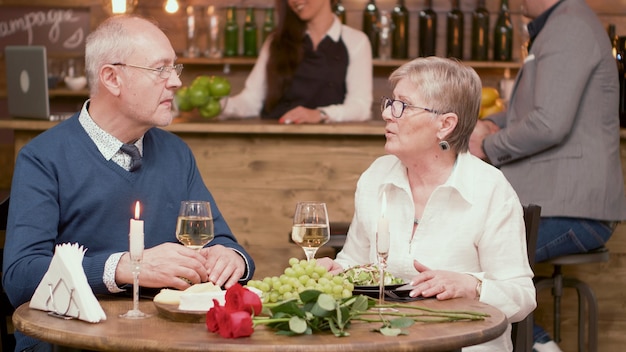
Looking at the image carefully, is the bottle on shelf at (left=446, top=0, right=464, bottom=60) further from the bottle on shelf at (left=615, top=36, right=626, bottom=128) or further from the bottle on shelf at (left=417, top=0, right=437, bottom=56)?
the bottle on shelf at (left=615, top=36, right=626, bottom=128)

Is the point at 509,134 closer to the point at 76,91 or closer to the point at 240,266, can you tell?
the point at 240,266

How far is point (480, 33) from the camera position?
21.1 ft

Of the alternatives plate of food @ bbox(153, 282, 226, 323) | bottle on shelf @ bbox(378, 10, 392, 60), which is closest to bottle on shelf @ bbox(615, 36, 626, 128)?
bottle on shelf @ bbox(378, 10, 392, 60)

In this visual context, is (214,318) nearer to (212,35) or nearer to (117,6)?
(117,6)

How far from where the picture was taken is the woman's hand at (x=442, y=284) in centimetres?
224

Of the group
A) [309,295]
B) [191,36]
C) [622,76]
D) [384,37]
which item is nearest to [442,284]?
[309,295]

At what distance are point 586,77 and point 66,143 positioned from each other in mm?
1944

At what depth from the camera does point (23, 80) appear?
4.42 metres

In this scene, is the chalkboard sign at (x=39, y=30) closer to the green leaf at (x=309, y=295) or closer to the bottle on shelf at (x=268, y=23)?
the bottle on shelf at (x=268, y=23)

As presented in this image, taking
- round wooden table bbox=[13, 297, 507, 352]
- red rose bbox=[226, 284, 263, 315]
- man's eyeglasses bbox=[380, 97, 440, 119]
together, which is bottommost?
round wooden table bbox=[13, 297, 507, 352]

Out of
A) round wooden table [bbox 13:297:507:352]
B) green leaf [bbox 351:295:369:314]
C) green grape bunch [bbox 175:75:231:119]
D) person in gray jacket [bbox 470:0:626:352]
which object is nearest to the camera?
round wooden table [bbox 13:297:507:352]

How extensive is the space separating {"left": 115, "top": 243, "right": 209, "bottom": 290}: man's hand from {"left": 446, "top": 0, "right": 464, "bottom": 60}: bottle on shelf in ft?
14.4

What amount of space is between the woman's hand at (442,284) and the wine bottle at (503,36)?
4211 mm

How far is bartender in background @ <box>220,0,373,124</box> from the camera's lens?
16.7ft
